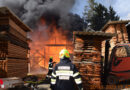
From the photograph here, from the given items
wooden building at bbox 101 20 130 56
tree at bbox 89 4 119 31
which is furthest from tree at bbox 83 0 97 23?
wooden building at bbox 101 20 130 56

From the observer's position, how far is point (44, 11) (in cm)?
2428

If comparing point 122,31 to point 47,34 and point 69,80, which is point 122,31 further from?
point 47,34

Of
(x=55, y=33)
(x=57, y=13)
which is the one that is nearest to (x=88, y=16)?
(x=57, y=13)

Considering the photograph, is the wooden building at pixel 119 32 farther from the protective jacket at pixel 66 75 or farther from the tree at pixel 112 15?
the tree at pixel 112 15

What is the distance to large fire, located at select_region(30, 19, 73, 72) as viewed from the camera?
22.2 metres

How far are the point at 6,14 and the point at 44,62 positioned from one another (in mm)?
14021

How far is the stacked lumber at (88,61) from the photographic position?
22.3ft

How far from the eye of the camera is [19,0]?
22.8 metres

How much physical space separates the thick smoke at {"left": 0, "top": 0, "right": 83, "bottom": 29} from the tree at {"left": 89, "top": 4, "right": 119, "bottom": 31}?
3955 mm

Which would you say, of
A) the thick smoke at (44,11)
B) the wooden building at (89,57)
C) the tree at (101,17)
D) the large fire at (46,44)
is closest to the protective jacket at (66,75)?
the wooden building at (89,57)

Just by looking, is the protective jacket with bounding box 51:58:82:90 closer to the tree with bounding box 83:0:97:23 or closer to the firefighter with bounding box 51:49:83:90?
the firefighter with bounding box 51:49:83:90

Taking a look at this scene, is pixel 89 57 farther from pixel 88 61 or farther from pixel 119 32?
pixel 119 32

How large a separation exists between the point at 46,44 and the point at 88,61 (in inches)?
648

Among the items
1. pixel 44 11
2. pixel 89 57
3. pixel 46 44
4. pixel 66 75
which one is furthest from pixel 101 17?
pixel 66 75
